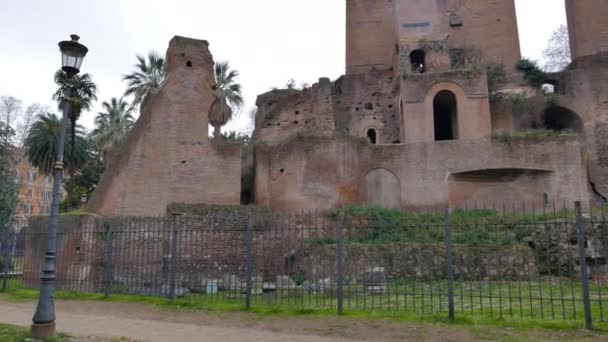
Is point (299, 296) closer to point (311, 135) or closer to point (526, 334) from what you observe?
point (526, 334)

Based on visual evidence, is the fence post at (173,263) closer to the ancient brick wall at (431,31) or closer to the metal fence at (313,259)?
the metal fence at (313,259)

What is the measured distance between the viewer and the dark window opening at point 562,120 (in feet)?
88.6

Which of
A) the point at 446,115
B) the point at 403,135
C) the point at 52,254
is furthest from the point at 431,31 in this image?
the point at 52,254

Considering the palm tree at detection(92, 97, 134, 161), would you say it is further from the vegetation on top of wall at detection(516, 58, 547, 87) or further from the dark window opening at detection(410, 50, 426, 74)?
the vegetation on top of wall at detection(516, 58, 547, 87)

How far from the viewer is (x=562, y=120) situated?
28062mm

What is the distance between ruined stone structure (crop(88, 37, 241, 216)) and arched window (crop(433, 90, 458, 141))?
1254 cm

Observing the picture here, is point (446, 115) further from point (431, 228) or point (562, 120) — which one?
point (431, 228)

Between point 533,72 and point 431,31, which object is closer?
point 533,72

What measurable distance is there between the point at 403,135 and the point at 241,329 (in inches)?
784

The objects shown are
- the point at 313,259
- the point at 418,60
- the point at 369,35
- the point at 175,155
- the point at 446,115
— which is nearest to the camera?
the point at 313,259

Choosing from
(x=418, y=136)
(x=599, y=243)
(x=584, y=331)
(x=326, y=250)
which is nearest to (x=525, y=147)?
(x=418, y=136)

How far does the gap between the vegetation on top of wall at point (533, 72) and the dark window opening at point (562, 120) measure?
6.75ft

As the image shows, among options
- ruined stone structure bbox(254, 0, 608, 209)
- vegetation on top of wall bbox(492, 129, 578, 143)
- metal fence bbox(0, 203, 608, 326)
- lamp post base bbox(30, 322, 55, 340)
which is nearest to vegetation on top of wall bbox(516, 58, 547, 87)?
ruined stone structure bbox(254, 0, 608, 209)

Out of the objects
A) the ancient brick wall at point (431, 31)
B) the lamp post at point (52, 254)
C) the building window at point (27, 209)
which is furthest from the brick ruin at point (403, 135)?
the building window at point (27, 209)
